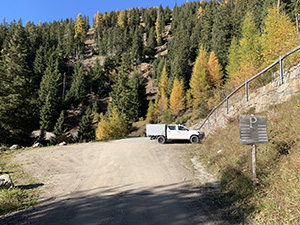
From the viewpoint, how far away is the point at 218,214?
4176mm

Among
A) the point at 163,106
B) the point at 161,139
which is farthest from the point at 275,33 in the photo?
the point at 163,106

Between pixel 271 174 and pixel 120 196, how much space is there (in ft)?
13.3

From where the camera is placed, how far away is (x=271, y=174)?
4520 mm

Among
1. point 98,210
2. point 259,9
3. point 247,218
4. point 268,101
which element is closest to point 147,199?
point 98,210

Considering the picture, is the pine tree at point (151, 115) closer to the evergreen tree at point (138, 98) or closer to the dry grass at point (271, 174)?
the evergreen tree at point (138, 98)

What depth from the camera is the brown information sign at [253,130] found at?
453 cm

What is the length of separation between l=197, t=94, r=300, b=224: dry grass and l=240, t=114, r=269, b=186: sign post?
476 mm

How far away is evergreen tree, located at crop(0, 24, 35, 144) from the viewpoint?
2152cm

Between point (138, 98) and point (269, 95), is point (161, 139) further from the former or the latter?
point (138, 98)

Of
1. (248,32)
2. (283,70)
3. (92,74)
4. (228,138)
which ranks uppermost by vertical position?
(92,74)

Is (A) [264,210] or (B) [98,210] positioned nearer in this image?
(A) [264,210]

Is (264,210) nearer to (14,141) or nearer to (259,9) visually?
(14,141)

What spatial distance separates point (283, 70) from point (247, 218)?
7.55 metres

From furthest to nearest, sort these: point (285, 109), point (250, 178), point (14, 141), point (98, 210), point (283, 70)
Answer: point (14, 141), point (283, 70), point (285, 109), point (250, 178), point (98, 210)
